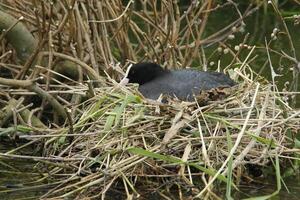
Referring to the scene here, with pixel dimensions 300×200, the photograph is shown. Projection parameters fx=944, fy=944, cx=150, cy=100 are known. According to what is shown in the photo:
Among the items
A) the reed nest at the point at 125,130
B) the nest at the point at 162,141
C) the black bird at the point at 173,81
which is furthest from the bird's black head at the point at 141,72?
the nest at the point at 162,141

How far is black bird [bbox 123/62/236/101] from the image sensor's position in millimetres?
5484

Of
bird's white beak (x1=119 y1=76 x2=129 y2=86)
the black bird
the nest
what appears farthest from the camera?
bird's white beak (x1=119 y1=76 x2=129 y2=86)

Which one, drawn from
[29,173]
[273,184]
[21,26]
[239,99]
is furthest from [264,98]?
[21,26]

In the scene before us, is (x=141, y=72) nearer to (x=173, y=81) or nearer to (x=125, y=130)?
(x=173, y=81)

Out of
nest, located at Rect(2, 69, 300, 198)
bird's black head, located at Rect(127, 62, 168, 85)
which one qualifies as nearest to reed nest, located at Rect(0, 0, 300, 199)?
nest, located at Rect(2, 69, 300, 198)

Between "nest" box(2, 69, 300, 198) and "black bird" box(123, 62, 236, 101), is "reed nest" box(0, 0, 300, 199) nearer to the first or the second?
"nest" box(2, 69, 300, 198)

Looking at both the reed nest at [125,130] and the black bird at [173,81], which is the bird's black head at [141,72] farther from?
the reed nest at [125,130]

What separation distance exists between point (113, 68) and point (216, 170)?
1358 millimetres

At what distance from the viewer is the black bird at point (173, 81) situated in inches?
216

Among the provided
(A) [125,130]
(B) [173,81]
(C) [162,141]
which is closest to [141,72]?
(B) [173,81]

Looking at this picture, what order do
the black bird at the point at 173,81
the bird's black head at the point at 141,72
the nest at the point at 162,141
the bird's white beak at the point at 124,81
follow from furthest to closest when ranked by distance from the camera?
the bird's black head at the point at 141,72
the bird's white beak at the point at 124,81
the black bird at the point at 173,81
the nest at the point at 162,141

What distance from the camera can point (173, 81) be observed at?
561 centimetres

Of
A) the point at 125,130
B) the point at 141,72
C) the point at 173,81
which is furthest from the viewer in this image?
the point at 141,72

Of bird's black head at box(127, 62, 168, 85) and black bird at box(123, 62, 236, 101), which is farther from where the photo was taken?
bird's black head at box(127, 62, 168, 85)
